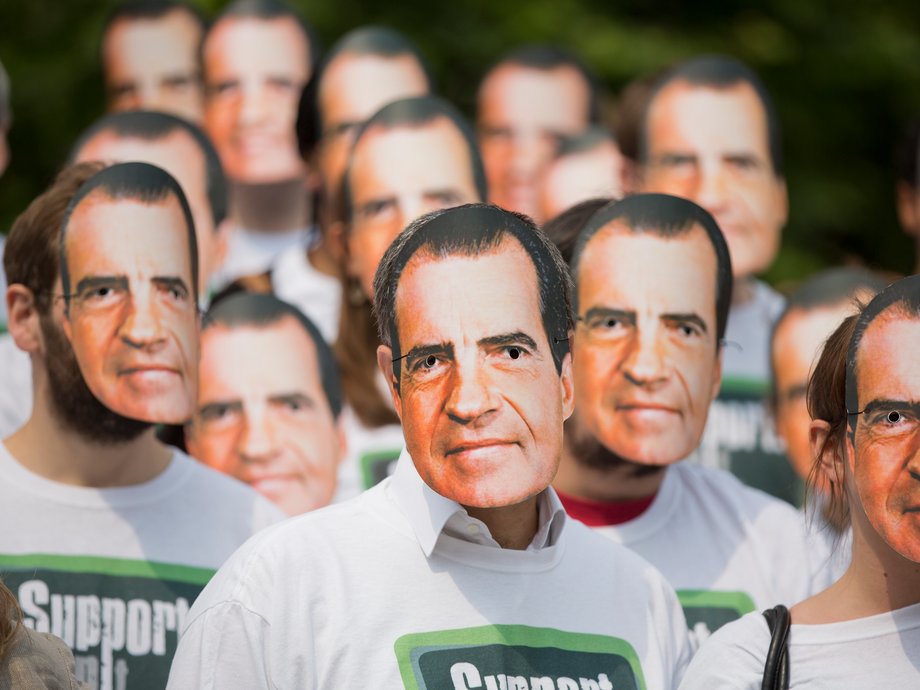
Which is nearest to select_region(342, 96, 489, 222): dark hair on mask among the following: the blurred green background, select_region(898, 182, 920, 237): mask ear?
select_region(898, 182, 920, 237): mask ear

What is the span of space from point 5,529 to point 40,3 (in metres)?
5.81

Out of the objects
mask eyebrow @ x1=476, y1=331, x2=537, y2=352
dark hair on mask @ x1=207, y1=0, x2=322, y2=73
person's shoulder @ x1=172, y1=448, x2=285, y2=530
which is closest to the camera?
mask eyebrow @ x1=476, y1=331, x2=537, y2=352

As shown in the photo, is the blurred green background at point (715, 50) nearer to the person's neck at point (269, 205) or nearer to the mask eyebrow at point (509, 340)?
the person's neck at point (269, 205)

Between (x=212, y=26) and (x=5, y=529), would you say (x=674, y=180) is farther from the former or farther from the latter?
(x=5, y=529)

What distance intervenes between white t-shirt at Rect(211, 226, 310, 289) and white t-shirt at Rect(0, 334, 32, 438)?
6.72ft

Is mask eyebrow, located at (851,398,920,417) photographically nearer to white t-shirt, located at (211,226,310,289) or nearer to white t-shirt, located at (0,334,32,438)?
white t-shirt, located at (0,334,32,438)

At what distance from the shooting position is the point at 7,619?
3100 mm

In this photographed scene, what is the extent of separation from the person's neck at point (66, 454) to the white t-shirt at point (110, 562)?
0.9 inches

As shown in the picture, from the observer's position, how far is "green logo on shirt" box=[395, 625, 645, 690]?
3182mm

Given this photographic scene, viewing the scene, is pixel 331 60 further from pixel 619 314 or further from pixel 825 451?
pixel 825 451

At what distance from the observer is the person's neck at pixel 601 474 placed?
4.41m

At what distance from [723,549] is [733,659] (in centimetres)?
117

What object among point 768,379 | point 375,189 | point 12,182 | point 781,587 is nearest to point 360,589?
point 781,587

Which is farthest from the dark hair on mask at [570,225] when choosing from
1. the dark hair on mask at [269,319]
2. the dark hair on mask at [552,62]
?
the dark hair on mask at [552,62]
